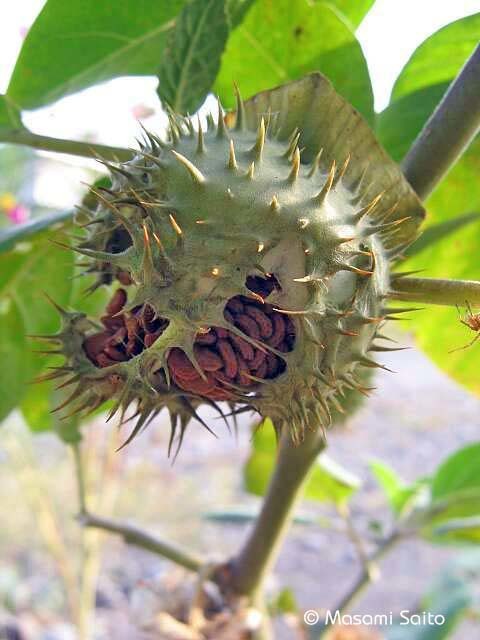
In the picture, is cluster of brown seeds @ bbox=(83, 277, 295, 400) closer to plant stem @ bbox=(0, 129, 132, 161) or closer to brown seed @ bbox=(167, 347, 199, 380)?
brown seed @ bbox=(167, 347, 199, 380)

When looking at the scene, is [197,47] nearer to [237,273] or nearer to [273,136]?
[273,136]

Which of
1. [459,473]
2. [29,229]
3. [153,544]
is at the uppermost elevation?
[29,229]

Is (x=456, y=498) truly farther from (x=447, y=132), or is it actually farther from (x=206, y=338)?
(x=206, y=338)

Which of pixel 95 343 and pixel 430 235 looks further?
pixel 430 235

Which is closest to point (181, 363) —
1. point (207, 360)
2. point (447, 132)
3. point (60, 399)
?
point (207, 360)

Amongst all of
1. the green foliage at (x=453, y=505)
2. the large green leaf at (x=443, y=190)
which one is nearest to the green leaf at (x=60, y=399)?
the large green leaf at (x=443, y=190)

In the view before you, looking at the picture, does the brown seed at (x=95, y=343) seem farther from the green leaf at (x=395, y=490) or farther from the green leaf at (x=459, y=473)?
the green leaf at (x=395, y=490)

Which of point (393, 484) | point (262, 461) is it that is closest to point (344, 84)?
point (262, 461)
